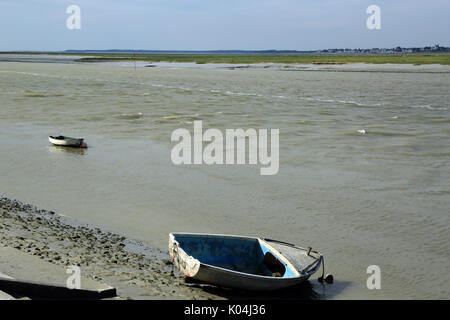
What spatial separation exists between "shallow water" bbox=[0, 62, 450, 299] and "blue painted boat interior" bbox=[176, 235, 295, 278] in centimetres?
110

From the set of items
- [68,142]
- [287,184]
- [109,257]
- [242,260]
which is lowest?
[242,260]

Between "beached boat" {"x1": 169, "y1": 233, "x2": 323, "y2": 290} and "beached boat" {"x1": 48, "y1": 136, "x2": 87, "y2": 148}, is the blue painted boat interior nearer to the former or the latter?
"beached boat" {"x1": 169, "y1": 233, "x2": 323, "y2": 290}

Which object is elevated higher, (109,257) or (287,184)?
(287,184)

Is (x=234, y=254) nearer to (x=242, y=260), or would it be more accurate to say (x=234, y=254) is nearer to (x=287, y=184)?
(x=242, y=260)

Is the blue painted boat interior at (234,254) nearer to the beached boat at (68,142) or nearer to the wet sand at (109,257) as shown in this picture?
the wet sand at (109,257)

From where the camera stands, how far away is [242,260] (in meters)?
11.9

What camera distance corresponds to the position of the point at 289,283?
10.4 metres

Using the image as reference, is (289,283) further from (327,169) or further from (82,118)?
(82,118)

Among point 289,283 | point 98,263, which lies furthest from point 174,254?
point 289,283

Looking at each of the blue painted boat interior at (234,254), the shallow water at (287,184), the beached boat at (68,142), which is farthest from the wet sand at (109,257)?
the beached boat at (68,142)

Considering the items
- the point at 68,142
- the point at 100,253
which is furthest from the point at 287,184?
the point at 68,142

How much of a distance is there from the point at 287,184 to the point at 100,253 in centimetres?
877

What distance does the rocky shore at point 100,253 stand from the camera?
33.9 ft
